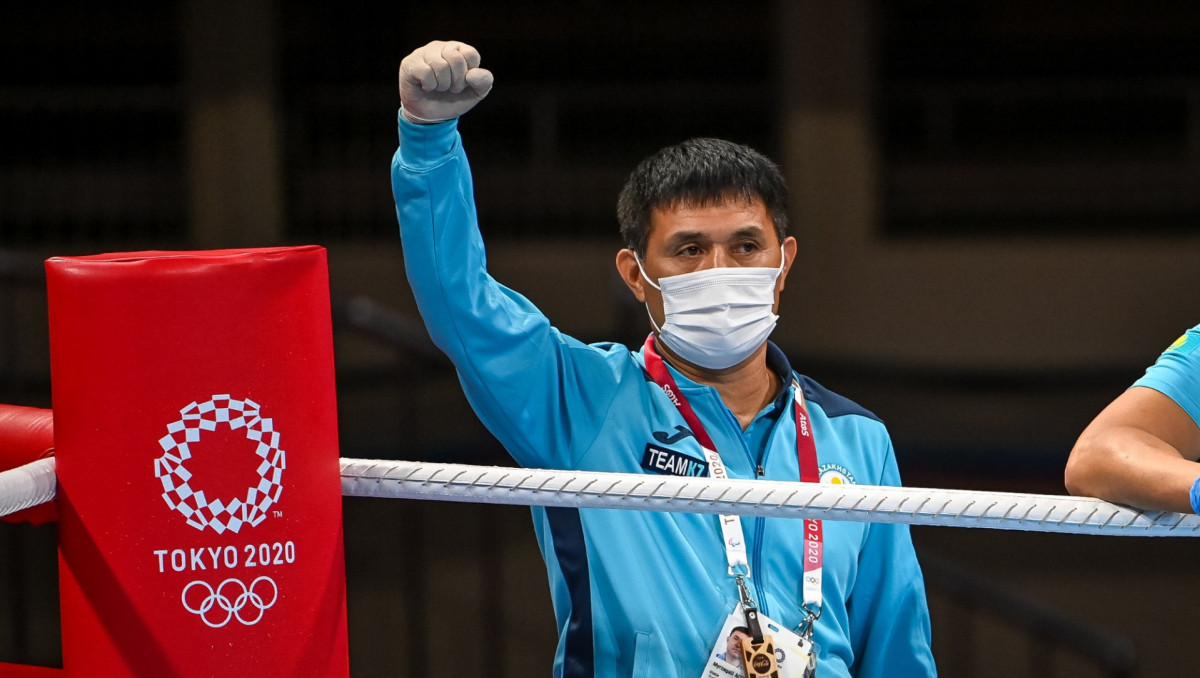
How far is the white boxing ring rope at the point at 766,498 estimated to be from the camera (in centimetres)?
127

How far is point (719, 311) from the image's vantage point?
5.22ft

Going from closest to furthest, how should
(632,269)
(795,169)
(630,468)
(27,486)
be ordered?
(27,486)
(630,468)
(632,269)
(795,169)

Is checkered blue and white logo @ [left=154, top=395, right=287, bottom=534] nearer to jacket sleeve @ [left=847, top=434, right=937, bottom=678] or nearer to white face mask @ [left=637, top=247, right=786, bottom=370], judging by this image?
white face mask @ [left=637, top=247, right=786, bottom=370]

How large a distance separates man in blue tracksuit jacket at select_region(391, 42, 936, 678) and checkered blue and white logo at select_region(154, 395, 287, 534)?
0.31 meters

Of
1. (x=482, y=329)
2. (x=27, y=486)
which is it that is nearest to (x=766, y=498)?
(x=482, y=329)

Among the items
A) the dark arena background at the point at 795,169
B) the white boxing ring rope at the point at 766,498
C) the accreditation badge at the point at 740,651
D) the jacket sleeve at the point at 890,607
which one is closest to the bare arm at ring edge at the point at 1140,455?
the white boxing ring rope at the point at 766,498

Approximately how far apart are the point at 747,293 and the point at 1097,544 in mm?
4881

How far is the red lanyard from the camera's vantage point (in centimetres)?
152

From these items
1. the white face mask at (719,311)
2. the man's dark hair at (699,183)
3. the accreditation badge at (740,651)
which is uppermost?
the man's dark hair at (699,183)

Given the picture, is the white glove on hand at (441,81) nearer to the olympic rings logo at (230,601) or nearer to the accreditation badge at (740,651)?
the olympic rings logo at (230,601)

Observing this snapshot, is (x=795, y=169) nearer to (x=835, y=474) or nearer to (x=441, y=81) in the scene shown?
(x=835, y=474)

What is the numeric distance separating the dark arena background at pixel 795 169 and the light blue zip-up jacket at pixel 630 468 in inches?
160

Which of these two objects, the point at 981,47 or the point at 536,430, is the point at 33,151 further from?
the point at 536,430

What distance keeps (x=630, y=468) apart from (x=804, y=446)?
24 cm
